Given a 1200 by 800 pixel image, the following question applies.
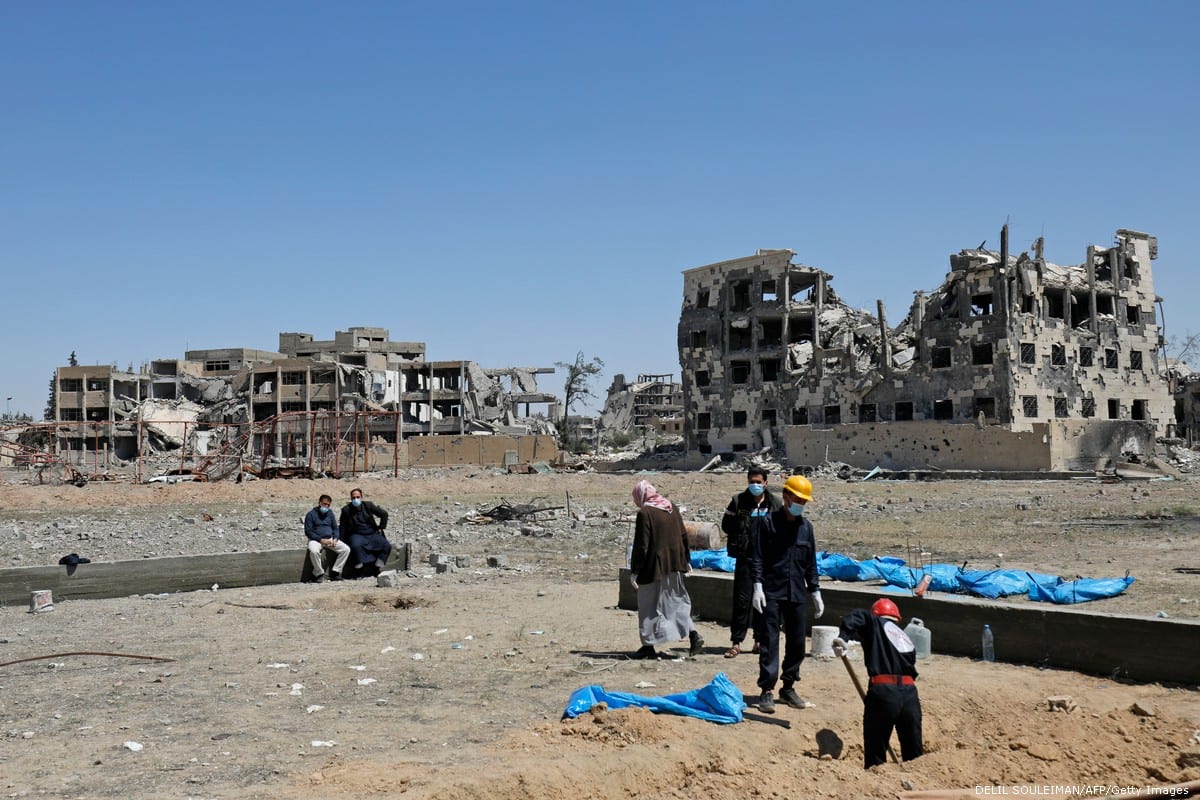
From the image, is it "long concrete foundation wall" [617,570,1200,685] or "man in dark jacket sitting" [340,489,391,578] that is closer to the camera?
"long concrete foundation wall" [617,570,1200,685]

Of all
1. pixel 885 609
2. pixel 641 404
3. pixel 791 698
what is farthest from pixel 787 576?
pixel 641 404

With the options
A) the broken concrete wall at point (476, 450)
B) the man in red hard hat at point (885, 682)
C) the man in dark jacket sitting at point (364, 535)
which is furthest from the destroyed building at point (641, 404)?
the man in red hard hat at point (885, 682)

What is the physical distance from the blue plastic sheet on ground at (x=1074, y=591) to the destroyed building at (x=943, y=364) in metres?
29.7

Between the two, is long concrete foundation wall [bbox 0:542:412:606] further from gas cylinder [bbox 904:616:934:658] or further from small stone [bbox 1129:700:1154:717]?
small stone [bbox 1129:700:1154:717]

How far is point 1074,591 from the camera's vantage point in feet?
32.3

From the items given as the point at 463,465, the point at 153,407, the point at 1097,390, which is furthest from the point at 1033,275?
the point at 153,407

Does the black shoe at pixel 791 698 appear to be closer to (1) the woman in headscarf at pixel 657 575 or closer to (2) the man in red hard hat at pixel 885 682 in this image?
(2) the man in red hard hat at pixel 885 682

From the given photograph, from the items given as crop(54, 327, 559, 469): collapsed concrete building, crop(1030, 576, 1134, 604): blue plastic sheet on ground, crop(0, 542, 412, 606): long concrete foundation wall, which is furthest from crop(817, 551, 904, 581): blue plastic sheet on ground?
crop(54, 327, 559, 469): collapsed concrete building

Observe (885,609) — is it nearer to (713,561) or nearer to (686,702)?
(686,702)

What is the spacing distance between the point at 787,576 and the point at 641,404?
92324 millimetres

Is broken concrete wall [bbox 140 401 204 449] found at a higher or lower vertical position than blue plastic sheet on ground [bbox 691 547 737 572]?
higher

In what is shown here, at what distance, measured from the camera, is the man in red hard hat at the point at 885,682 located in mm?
5816

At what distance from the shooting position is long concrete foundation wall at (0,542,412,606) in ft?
42.1

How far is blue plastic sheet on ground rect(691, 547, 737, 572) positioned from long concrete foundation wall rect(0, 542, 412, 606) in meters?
4.57
